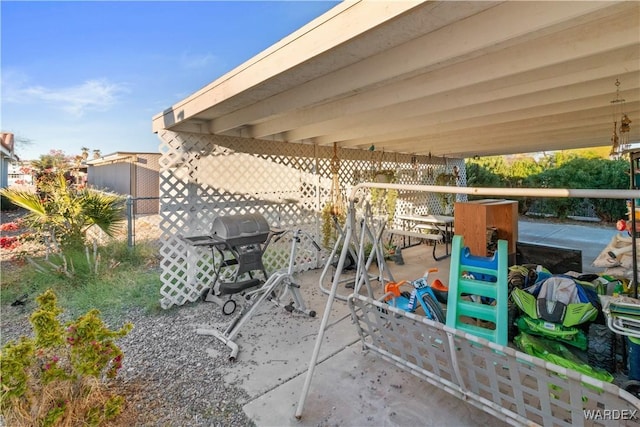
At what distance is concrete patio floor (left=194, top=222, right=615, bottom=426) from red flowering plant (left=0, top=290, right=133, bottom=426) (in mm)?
895

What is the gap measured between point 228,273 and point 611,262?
5.32m

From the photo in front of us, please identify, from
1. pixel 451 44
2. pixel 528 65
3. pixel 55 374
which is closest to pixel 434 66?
pixel 451 44

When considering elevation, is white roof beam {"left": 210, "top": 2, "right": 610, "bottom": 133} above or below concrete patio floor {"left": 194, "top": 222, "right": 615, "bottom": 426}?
above

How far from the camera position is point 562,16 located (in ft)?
4.99

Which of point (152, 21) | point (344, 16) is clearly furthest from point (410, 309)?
point (152, 21)

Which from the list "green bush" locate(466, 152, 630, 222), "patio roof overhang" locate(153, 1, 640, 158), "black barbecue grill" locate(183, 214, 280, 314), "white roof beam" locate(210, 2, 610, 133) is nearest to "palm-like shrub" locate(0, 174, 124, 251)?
"patio roof overhang" locate(153, 1, 640, 158)

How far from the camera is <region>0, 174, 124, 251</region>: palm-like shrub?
4469 mm

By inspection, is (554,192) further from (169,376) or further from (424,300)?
(169,376)

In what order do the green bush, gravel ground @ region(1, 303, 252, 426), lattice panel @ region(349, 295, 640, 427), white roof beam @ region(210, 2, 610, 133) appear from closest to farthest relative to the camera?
lattice panel @ region(349, 295, 640, 427)
white roof beam @ region(210, 2, 610, 133)
gravel ground @ region(1, 303, 252, 426)
the green bush

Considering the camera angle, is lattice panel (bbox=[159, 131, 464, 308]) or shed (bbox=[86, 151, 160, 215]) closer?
lattice panel (bbox=[159, 131, 464, 308])

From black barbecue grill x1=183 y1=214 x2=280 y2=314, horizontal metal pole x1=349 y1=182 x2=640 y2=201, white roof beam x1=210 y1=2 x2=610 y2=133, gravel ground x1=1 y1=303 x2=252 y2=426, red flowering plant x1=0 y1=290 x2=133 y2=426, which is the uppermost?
white roof beam x1=210 y1=2 x2=610 y2=133

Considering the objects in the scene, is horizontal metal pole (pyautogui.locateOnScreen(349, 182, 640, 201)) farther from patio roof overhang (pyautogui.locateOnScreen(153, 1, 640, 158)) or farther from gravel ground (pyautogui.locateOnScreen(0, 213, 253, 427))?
gravel ground (pyautogui.locateOnScreen(0, 213, 253, 427))

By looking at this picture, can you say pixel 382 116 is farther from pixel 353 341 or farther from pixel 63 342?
pixel 63 342

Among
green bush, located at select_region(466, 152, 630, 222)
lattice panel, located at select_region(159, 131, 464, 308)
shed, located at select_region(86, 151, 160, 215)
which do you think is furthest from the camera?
shed, located at select_region(86, 151, 160, 215)
